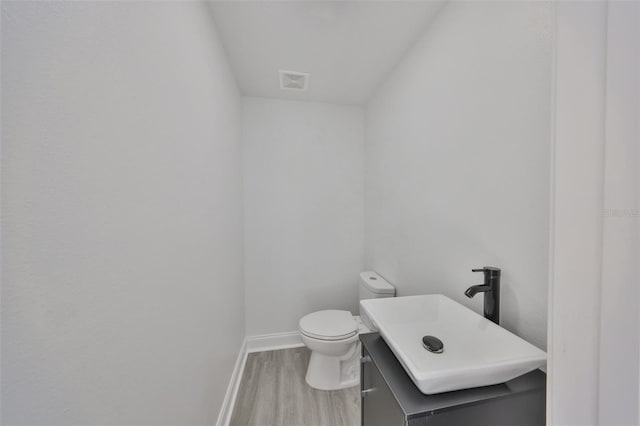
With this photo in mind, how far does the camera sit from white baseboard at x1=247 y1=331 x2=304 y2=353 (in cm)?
229

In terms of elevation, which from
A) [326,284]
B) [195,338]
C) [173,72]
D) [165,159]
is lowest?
[326,284]

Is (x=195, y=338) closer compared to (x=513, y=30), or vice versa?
(x=513, y=30)

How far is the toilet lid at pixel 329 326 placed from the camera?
5.56ft

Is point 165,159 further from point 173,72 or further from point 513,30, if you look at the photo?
point 513,30

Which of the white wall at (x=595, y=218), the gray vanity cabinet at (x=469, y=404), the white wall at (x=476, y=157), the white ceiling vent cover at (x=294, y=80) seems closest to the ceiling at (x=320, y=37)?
the white ceiling vent cover at (x=294, y=80)

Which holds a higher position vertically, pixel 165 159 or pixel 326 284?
pixel 165 159

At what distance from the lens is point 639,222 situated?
0.27 metres

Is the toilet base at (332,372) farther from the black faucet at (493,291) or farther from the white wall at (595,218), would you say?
the white wall at (595,218)

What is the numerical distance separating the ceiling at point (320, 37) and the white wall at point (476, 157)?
0.16 meters

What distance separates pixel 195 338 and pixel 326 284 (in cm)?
149

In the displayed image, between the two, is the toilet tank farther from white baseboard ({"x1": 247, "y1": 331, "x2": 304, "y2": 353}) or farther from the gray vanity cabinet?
the gray vanity cabinet

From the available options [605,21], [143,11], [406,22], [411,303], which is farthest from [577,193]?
[406,22]

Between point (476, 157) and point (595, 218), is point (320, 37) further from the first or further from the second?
point (595, 218)

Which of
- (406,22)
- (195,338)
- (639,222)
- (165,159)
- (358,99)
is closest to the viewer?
(639,222)
